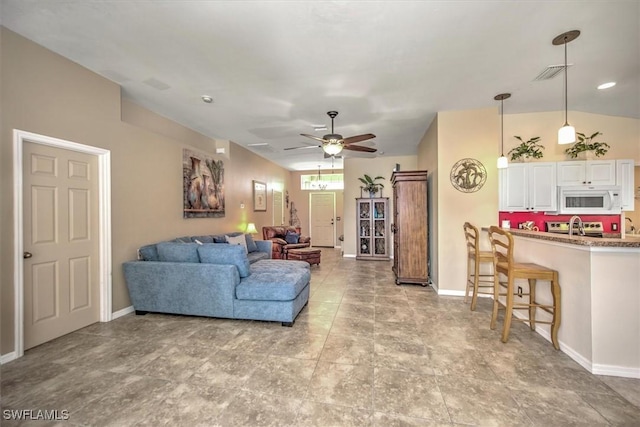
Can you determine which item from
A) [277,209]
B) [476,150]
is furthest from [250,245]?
[476,150]

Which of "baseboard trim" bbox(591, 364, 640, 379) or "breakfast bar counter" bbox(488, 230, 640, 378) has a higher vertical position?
"breakfast bar counter" bbox(488, 230, 640, 378)

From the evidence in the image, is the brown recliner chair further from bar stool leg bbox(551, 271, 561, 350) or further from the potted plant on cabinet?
bar stool leg bbox(551, 271, 561, 350)

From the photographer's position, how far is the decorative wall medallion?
4.07 metres

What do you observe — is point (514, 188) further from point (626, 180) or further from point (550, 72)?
point (550, 72)

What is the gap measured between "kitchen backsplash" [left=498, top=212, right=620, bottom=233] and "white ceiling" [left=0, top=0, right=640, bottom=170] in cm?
166

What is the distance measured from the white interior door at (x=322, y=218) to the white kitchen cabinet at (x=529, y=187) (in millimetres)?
5992

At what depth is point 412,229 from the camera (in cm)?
468

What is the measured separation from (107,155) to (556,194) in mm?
6479

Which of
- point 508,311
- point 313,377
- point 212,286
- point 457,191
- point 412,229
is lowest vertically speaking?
point 313,377

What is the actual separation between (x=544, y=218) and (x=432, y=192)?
75.3 inches

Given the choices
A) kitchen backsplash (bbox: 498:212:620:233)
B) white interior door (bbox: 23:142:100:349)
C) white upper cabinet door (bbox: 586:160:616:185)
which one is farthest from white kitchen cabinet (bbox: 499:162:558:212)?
white interior door (bbox: 23:142:100:349)

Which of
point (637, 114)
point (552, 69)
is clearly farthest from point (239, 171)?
point (637, 114)

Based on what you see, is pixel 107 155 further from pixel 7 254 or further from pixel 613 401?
pixel 613 401

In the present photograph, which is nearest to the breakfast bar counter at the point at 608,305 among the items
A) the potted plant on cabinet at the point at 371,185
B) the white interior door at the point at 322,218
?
the potted plant on cabinet at the point at 371,185
